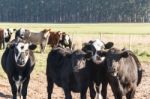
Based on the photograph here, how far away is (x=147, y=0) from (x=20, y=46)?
5066 inches

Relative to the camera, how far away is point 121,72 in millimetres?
10891

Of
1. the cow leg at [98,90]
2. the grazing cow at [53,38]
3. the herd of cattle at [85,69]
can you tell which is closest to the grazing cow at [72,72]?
the herd of cattle at [85,69]

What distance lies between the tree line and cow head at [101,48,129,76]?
122m

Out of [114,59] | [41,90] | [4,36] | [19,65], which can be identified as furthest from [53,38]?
[114,59]

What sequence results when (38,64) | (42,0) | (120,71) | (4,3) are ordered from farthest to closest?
(4,3), (42,0), (38,64), (120,71)

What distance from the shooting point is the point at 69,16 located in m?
140

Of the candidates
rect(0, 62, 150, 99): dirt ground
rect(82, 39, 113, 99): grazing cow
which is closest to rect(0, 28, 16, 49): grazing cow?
rect(0, 62, 150, 99): dirt ground

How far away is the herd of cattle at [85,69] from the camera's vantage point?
432 inches

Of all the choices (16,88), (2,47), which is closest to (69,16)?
(2,47)

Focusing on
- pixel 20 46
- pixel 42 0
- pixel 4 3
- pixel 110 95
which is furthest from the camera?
pixel 4 3

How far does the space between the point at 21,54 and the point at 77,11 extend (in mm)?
125920

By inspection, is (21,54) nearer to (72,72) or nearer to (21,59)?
(21,59)

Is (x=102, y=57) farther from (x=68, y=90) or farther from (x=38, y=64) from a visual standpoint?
(x=38, y=64)

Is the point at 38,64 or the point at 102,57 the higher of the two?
the point at 102,57
